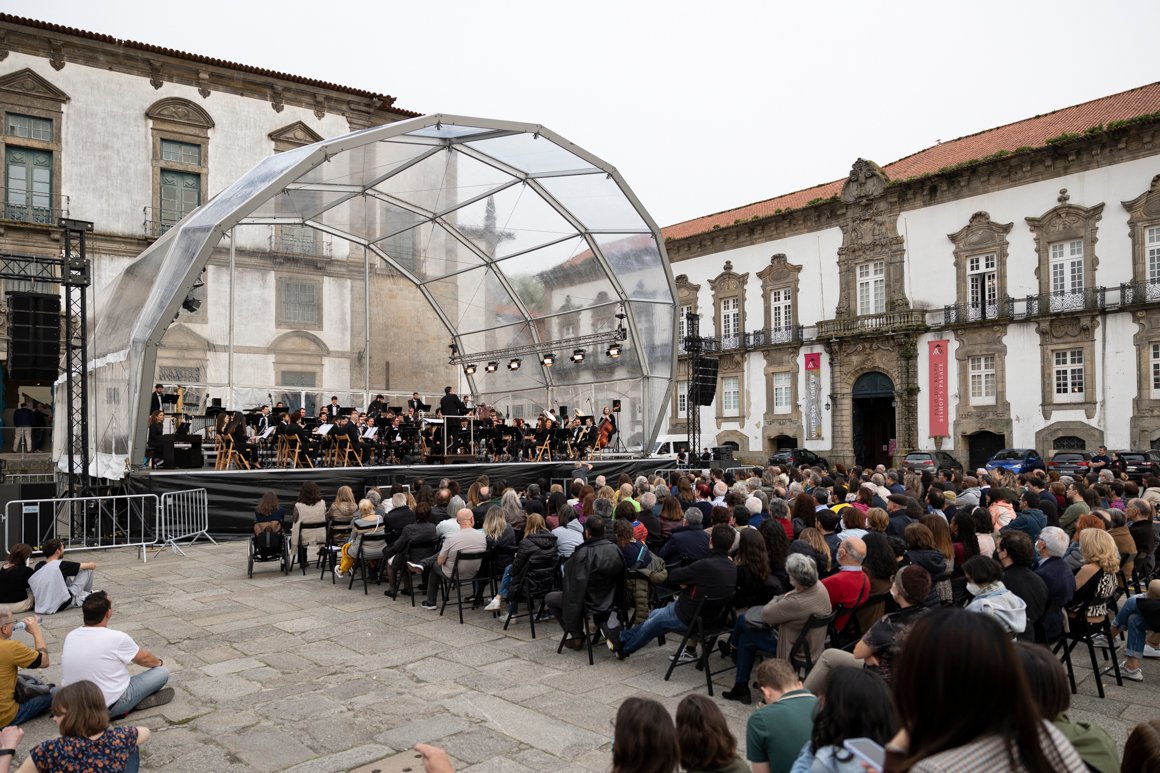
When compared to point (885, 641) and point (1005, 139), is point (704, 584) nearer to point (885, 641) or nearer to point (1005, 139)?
point (885, 641)

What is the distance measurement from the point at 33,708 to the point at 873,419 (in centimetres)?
3433

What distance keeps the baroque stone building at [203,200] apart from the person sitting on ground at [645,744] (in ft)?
54.4

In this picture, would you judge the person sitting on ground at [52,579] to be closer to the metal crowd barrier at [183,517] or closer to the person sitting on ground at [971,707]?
the metal crowd barrier at [183,517]

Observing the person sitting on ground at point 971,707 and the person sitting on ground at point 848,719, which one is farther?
the person sitting on ground at point 848,719

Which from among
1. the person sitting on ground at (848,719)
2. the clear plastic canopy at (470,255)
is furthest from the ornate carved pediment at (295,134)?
the person sitting on ground at (848,719)

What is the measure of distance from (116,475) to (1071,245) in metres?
30.5

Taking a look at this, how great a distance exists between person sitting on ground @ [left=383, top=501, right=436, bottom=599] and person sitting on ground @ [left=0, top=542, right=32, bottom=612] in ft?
10.4

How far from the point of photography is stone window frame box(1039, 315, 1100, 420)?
90.9 feet

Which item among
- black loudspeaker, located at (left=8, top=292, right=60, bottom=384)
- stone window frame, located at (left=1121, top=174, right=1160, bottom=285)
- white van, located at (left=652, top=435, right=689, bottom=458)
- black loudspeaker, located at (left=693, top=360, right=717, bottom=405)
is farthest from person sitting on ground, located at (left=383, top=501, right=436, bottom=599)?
stone window frame, located at (left=1121, top=174, right=1160, bottom=285)

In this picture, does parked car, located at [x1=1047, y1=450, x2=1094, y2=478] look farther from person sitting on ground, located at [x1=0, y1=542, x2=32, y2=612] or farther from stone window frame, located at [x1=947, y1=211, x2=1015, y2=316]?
person sitting on ground, located at [x1=0, y1=542, x2=32, y2=612]

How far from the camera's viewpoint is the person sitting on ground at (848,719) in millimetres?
2465

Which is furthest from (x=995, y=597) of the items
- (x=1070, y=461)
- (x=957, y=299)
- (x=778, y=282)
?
(x=778, y=282)

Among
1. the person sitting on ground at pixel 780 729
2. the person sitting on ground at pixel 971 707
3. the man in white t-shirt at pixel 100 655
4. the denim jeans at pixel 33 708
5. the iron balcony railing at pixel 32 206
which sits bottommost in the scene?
the denim jeans at pixel 33 708

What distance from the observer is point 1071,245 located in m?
28.6
